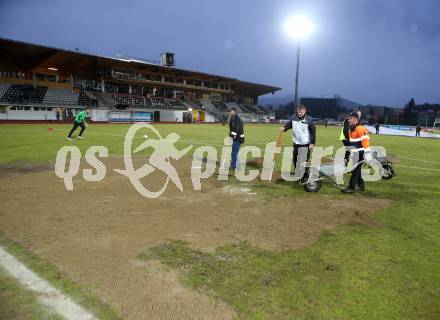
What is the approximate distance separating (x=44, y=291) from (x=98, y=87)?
5903 centimetres

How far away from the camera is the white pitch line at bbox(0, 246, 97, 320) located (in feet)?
9.82

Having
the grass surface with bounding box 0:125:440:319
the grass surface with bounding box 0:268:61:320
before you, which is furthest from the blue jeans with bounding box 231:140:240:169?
the grass surface with bounding box 0:268:61:320

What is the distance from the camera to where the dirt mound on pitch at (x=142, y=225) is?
3371mm

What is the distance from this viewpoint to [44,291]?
11.0 ft

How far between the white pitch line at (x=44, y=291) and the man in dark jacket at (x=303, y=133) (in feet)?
21.9

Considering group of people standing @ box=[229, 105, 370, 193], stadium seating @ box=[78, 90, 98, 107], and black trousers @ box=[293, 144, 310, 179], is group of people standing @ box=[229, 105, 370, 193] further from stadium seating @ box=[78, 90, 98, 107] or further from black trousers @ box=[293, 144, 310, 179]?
stadium seating @ box=[78, 90, 98, 107]

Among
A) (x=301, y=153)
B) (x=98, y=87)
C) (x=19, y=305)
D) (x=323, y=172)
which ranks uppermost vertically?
(x=98, y=87)

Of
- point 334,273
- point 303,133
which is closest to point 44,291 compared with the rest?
point 334,273

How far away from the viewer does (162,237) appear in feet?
16.2

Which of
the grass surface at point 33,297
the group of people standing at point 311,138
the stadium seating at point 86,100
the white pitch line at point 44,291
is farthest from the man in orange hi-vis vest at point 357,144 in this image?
the stadium seating at point 86,100

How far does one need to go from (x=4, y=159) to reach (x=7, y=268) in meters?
9.79

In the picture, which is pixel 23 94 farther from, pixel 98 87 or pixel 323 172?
pixel 323 172

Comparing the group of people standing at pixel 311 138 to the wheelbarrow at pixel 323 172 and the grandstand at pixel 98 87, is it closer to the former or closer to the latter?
the wheelbarrow at pixel 323 172

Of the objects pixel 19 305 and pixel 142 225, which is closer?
pixel 19 305
